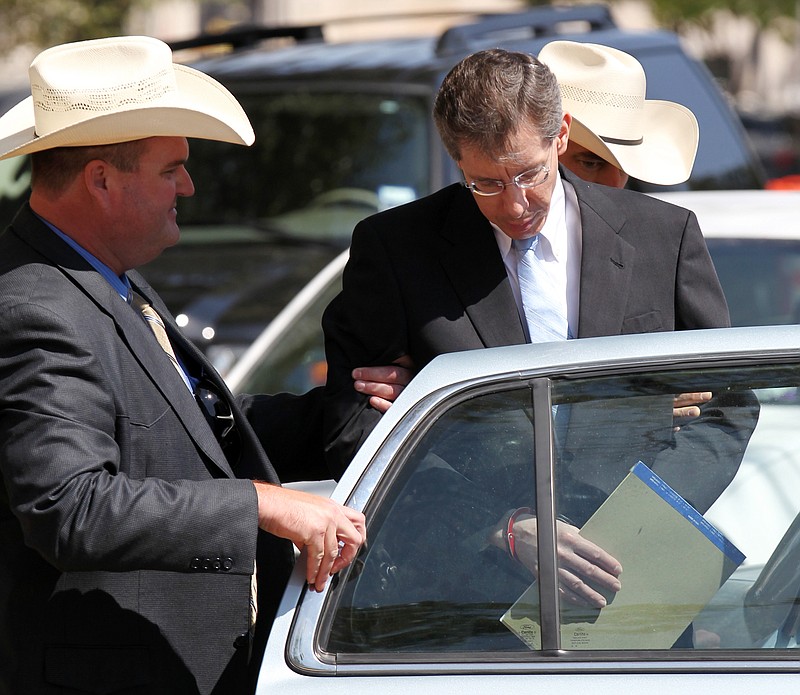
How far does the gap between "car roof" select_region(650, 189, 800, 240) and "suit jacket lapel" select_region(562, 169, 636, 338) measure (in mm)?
1300

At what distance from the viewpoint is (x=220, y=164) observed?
6.35 m

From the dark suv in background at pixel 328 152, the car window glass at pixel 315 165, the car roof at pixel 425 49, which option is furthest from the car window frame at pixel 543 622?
the car roof at pixel 425 49

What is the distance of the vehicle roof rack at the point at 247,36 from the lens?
7000 mm

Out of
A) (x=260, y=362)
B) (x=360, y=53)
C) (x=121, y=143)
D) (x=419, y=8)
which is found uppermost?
(x=121, y=143)

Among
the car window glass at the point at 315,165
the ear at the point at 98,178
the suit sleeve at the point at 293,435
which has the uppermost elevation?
the ear at the point at 98,178

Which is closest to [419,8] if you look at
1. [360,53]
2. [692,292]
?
[360,53]

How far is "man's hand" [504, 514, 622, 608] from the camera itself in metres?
2.07

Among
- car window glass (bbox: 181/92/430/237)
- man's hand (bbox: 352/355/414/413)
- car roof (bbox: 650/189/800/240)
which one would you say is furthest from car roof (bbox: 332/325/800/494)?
car window glass (bbox: 181/92/430/237)

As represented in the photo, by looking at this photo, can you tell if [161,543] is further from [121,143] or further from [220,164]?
[220,164]

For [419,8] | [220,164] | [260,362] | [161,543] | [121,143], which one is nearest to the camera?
[161,543]

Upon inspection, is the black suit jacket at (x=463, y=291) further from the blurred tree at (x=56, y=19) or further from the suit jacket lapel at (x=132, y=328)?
the blurred tree at (x=56, y=19)

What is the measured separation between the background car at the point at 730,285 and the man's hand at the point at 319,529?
2.17 m

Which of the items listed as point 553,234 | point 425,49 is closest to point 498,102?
point 553,234

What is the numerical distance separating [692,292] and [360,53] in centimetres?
405
